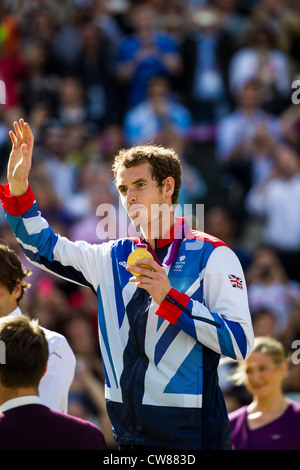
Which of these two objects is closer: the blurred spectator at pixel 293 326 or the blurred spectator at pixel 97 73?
the blurred spectator at pixel 293 326

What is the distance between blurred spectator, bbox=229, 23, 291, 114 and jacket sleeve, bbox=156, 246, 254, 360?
302 inches

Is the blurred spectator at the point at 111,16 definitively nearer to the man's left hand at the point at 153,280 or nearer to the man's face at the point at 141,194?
the man's face at the point at 141,194

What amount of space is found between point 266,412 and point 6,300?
198 cm

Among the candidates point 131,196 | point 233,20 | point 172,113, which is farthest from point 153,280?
point 233,20

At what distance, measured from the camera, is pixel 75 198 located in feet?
33.4

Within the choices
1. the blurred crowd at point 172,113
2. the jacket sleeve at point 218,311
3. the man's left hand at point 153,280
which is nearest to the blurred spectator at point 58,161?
the blurred crowd at point 172,113

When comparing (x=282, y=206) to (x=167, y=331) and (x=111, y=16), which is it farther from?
(x=167, y=331)

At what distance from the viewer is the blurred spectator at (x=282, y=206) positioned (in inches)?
386

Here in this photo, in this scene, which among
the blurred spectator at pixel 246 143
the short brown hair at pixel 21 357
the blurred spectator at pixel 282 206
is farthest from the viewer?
the blurred spectator at pixel 246 143

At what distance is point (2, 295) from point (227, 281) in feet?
4.52

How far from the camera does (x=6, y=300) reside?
14.5ft

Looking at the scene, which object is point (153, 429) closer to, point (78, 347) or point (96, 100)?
point (78, 347)

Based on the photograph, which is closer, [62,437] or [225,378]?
[62,437]
